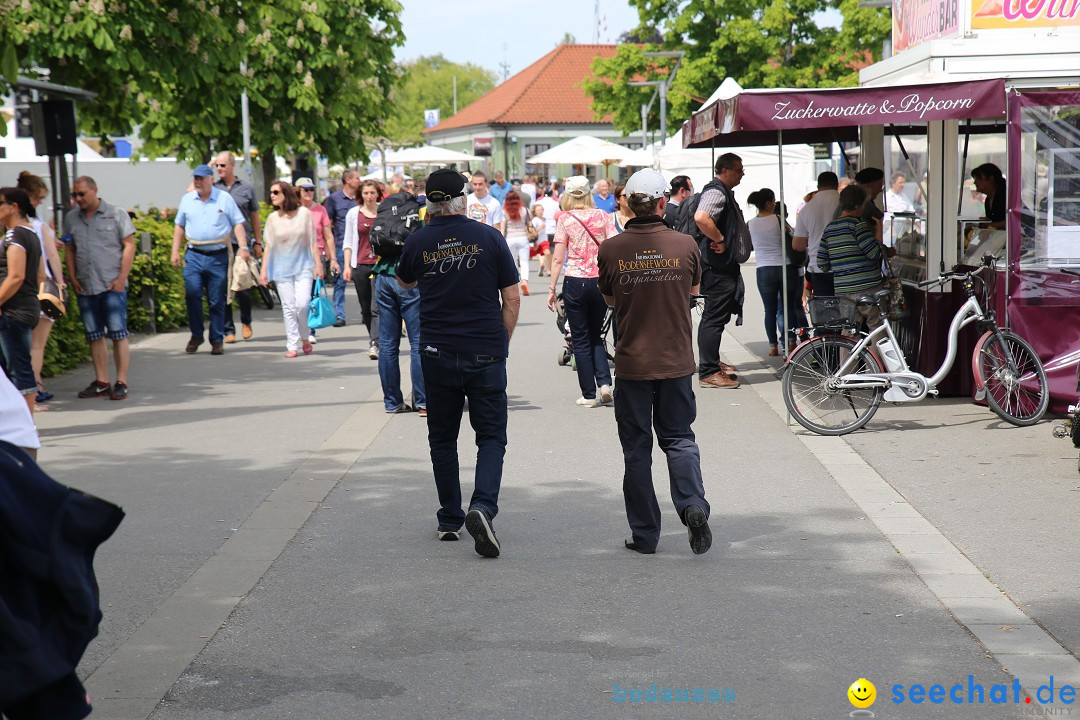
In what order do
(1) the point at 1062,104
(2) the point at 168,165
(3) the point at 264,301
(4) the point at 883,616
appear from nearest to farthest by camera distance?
1. (4) the point at 883,616
2. (1) the point at 1062,104
3. (3) the point at 264,301
4. (2) the point at 168,165

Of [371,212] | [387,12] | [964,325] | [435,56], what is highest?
[435,56]

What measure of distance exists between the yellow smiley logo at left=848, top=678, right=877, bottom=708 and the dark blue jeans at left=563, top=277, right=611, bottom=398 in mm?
5817

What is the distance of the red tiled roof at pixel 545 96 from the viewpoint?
250 feet

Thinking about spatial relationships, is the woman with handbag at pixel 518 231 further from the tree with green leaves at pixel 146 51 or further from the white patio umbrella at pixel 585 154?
the white patio umbrella at pixel 585 154

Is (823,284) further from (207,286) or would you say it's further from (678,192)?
(207,286)

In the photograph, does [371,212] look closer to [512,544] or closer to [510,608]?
[512,544]

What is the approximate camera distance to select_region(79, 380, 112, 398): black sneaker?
35.1 ft

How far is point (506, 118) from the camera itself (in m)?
75.9

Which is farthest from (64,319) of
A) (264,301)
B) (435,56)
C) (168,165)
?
(435,56)

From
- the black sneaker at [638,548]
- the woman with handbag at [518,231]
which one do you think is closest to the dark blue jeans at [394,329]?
the black sneaker at [638,548]

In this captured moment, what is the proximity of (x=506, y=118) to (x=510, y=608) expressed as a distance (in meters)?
72.4

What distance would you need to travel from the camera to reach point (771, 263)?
12.1m

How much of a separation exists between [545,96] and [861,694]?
75.9m

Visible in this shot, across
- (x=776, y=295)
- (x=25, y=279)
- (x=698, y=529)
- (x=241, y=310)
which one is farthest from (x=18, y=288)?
(x=776, y=295)
